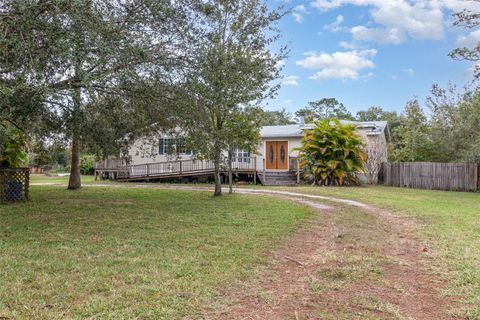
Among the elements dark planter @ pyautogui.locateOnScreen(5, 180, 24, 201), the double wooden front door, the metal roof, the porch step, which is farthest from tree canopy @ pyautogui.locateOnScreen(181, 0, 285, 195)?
the double wooden front door

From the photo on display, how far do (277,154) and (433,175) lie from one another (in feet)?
29.7

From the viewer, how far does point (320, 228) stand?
7.88 meters

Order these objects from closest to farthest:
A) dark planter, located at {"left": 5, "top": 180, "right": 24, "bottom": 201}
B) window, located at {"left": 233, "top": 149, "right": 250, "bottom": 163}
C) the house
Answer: dark planter, located at {"left": 5, "top": 180, "right": 24, "bottom": 201}
the house
window, located at {"left": 233, "top": 149, "right": 250, "bottom": 163}

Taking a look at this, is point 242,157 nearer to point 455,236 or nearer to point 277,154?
point 277,154

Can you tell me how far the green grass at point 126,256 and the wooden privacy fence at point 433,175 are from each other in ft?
37.2

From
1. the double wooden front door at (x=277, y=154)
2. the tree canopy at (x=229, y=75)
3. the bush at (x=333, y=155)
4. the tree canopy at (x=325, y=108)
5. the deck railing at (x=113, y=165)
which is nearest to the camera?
the tree canopy at (x=229, y=75)

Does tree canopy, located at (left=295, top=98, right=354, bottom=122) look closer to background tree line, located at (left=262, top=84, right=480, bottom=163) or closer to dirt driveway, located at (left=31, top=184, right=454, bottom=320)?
background tree line, located at (left=262, top=84, right=480, bottom=163)

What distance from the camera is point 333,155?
1928 centimetres

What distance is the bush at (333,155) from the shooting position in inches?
749

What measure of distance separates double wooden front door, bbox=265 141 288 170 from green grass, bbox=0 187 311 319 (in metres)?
13.6

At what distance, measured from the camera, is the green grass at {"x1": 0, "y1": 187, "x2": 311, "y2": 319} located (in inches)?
141

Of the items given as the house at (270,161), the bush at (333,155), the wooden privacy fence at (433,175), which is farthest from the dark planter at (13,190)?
the wooden privacy fence at (433,175)

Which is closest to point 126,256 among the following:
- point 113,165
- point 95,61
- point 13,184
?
A: point 95,61

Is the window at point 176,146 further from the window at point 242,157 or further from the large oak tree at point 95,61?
the window at point 242,157
